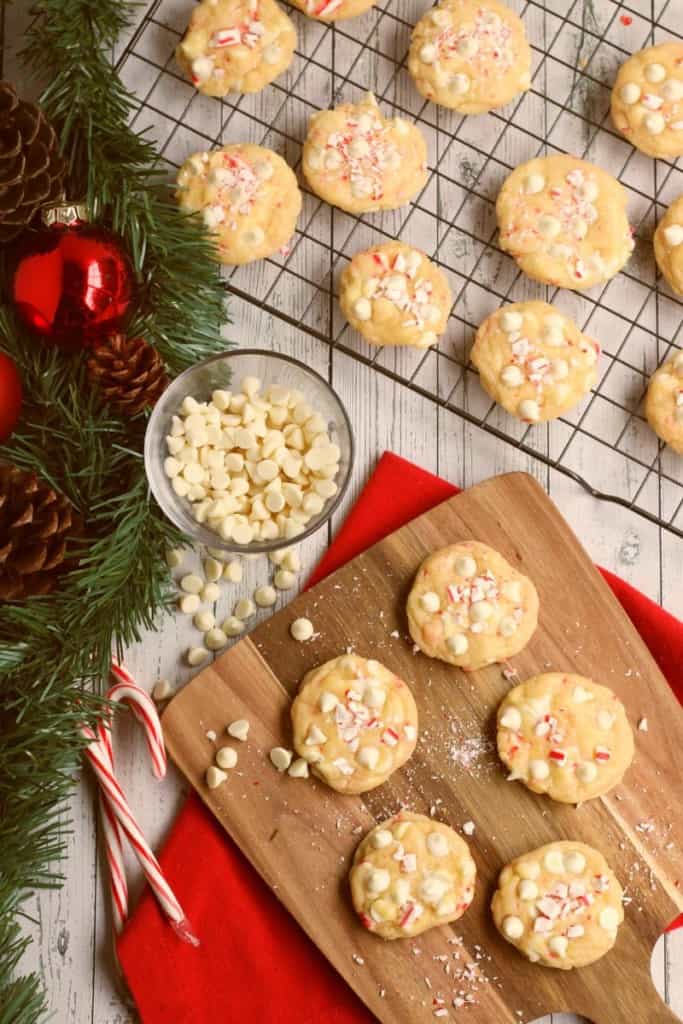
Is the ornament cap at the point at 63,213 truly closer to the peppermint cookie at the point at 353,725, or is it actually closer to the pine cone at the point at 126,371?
the pine cone at the point at 126,371

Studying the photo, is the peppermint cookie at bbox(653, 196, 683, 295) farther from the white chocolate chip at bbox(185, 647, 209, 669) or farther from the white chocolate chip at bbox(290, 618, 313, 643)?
the white chocolate chip at bbox(185, 647, 209, 669)

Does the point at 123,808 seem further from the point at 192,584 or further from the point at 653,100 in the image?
the point at 653,100

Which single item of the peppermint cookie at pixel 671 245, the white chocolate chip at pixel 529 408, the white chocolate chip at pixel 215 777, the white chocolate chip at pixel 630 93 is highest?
the white chocolate chip at pixel 630 93

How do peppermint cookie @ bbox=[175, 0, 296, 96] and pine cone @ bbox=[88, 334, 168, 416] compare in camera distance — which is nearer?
pine cone @ bbox=[88, 334, 168, 416]

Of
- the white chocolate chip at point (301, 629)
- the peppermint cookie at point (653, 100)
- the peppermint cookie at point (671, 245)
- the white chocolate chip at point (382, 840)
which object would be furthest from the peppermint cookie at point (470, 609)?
the peppermint cookie at point (653, 100)

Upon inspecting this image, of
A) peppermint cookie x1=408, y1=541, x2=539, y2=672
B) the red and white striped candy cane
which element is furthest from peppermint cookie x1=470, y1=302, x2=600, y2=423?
the red and white striped candy cane

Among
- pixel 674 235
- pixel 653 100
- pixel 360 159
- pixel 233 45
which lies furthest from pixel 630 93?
pixel 233 45
